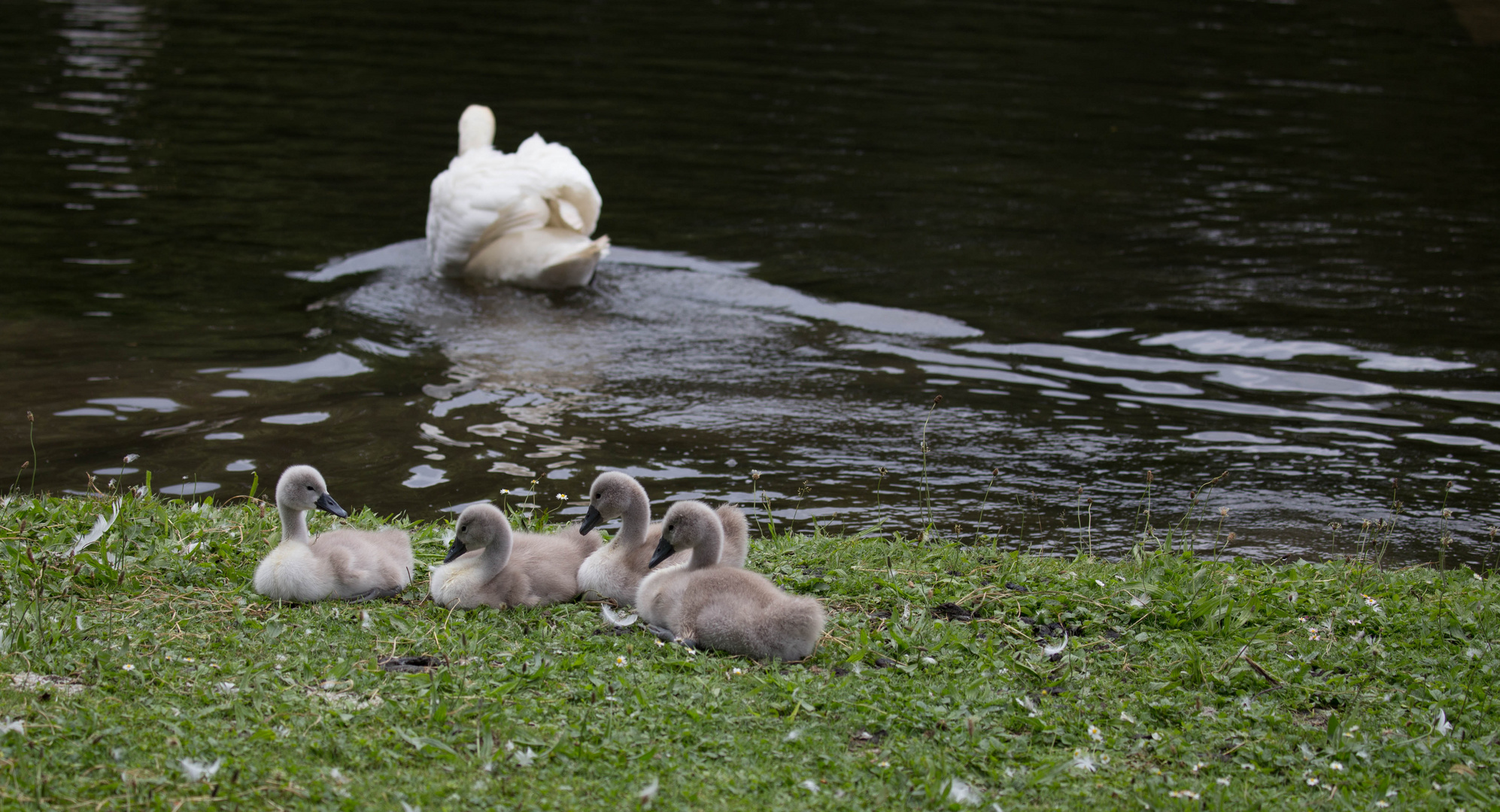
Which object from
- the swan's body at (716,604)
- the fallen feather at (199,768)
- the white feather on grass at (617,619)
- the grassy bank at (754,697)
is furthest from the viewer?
the white feather on grass at (617,619)

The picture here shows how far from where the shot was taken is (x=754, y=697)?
4.50 m

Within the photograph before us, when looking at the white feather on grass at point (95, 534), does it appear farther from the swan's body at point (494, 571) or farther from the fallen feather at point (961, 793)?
the fallen feather at point (961, 793)

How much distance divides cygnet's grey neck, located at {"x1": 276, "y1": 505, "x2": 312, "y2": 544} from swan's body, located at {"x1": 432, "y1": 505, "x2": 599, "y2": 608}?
1.83 ft

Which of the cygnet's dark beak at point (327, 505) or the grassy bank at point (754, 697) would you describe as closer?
the grassy bank at point (754, 697)

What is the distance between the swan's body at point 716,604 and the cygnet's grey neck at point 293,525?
140cm

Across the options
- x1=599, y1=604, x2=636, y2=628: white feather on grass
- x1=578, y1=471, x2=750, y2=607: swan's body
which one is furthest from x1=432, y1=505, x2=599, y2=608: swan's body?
x1=599, y1=604, x2=636, y2=628: white feather on grass

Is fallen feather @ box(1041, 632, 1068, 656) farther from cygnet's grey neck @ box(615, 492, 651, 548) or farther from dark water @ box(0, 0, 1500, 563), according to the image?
dark water @ box(0, 0, 1500, 563)

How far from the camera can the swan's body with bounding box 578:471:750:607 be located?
541cm

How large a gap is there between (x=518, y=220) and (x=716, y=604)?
8.50 metres

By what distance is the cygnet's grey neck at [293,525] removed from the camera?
17.7ft

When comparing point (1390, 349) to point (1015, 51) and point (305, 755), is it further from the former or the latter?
point (1015, 51)

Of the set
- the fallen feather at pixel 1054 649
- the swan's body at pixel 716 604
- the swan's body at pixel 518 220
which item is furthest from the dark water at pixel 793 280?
the swan's body at pixel 716 604

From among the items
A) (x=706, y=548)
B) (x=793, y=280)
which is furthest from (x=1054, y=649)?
(x=793, y=280)

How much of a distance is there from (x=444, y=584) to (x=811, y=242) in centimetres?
979
